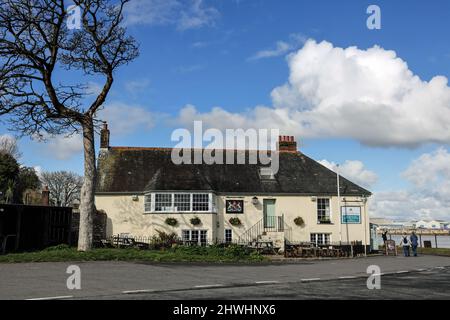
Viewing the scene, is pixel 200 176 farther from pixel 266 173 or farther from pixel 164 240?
pixel 164 240

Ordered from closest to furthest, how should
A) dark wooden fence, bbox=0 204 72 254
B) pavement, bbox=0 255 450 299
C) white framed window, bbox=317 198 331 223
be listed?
pavement, bbox=0 255 450 299
dark wooden fence, bbox=0 204 72 254
white framed window, bbox=317 198 331 223

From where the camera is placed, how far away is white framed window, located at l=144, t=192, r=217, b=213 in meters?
32.4

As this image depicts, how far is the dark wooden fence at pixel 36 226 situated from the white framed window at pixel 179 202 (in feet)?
20.6

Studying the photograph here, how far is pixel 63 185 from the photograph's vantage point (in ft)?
267

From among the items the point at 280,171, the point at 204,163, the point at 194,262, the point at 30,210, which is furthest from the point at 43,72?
the point at 280,171

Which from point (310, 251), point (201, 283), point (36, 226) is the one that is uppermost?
point (36, 226)

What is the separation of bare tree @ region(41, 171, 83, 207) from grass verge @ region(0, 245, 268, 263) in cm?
5974

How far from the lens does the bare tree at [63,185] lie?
263 ft

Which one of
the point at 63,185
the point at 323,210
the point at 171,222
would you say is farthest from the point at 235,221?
the point at 63,185

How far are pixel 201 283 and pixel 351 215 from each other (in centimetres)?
2340

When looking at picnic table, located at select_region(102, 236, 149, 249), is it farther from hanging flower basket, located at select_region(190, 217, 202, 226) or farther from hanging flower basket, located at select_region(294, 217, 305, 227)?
hanging flower basket, located at select_region(294, 217, 305, 227)

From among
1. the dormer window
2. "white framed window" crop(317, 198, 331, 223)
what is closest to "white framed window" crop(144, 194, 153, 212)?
the dormer window
